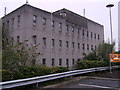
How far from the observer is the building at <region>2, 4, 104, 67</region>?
2012 cm

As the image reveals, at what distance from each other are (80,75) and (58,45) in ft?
42.7

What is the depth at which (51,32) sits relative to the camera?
75.8 ft

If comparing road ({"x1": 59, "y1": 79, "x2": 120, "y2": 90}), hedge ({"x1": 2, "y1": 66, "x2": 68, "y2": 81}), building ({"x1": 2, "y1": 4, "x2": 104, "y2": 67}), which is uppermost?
building ({"x1": 2, "y1": 4, "x2": 104, "y2": 67})

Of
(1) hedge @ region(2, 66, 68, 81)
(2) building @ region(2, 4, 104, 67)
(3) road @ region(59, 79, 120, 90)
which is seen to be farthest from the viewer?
(2) building @ region(2, 4, 104, 67)

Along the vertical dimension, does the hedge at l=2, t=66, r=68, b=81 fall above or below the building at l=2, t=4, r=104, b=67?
below

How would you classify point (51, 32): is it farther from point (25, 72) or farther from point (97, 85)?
point (97, 85)

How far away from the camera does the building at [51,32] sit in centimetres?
2012

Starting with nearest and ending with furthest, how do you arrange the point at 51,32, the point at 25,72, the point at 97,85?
the point at 25,72
the point at 97,85
the point at 51,32

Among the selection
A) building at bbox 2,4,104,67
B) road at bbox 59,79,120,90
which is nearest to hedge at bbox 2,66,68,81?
road at bbox 59,79,120,90

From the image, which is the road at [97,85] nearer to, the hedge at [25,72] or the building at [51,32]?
the hedge at [25,72]

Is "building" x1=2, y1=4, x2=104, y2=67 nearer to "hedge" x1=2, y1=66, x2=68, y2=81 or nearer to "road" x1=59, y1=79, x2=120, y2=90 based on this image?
"hedge" x1=2, y1=66, x2=68, y2=81

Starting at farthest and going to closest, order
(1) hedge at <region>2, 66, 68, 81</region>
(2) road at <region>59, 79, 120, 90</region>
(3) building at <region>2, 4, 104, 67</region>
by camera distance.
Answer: (3) building at <region>2, 4, 104, 67</region> → (2) road at <region>59, 79, 120, 90</region> → (1) hedge at <region>2, 66, 68, 81</region>

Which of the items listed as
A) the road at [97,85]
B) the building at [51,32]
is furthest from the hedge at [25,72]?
the building at [51,32]

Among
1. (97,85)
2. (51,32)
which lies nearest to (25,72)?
(97,85)
